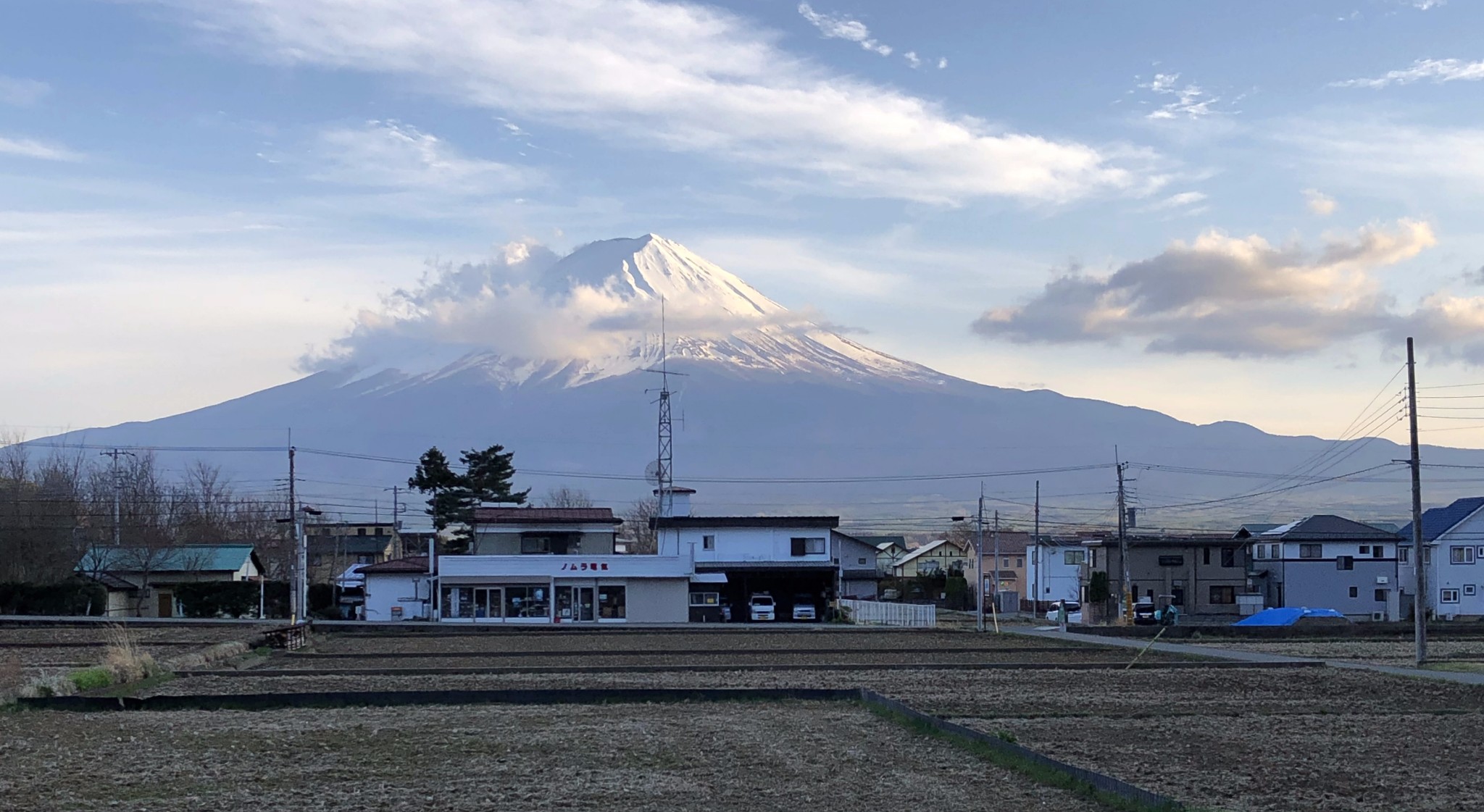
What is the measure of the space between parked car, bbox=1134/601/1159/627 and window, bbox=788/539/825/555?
12.7 metres

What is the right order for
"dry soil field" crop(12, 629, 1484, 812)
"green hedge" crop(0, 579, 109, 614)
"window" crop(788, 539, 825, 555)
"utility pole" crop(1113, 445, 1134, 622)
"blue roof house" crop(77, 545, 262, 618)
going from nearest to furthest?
"dry soil field" crop(12, 629, 1484, 812), "utility pole" crop(1113, 445, 1134, 622), "green hedge" crop(0, 579, 109, 614), "blue roof house" crop(77, 545, 262, 618), "window" crop(788, 539, 825, 555)

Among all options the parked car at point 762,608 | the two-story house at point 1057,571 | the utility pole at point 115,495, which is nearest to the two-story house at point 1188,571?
the two-story house at point 1057,571

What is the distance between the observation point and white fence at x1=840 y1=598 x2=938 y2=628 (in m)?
48.9

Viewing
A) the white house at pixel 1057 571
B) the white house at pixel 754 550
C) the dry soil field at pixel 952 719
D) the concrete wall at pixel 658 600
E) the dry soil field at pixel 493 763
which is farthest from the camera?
the white house at pixel 1057 571

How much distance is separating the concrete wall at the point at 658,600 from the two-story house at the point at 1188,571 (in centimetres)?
1963

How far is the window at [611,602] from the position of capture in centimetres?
5375

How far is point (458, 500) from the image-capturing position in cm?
6544

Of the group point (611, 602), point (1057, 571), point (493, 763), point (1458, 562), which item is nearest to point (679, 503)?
point (611, 602)

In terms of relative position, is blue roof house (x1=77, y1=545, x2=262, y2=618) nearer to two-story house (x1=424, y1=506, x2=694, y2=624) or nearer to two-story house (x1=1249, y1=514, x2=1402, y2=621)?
two-story house (x1=424, y1=506, x2=694, y2=624)

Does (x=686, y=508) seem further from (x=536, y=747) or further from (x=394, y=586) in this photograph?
(x=536, y=747)

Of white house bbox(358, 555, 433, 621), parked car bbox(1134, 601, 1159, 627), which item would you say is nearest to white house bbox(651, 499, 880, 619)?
white house bbox(358, 555, 433, 621)

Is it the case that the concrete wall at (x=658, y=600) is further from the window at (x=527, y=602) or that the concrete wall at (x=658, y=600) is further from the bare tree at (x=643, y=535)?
the bare tree at (x=643, y=535)

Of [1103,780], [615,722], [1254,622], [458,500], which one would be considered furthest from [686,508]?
[1103,780]

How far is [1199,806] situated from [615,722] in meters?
7.66
